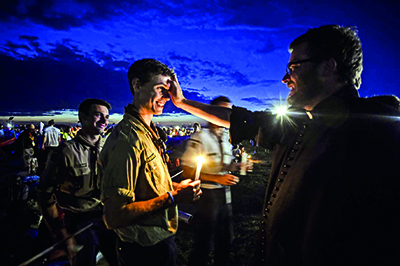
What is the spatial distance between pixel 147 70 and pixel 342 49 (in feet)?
6.31

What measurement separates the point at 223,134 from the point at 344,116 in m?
3.37

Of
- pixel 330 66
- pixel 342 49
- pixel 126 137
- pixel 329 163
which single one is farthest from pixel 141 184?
pixel 342 49

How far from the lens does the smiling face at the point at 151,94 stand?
228cm

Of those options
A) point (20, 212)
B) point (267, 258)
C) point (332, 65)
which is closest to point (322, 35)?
point (332, 65)

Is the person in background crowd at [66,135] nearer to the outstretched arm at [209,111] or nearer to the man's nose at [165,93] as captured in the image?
the man's nose at [165,93]

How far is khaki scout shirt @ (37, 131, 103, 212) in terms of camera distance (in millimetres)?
3057

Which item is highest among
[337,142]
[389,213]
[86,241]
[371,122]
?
[371,122]

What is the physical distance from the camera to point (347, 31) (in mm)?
1306

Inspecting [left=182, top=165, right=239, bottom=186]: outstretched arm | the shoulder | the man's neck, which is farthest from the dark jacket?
the man's neck

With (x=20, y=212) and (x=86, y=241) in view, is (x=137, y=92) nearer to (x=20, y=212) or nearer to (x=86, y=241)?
(x=86, y=241)

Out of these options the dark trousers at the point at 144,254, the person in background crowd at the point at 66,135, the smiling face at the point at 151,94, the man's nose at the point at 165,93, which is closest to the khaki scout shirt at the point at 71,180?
the dark trousers at the point at 144,254

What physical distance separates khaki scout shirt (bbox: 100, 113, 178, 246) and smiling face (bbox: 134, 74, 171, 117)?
0.24 metres

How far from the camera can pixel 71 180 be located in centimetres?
326

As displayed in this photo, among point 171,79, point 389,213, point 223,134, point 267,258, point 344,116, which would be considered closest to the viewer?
point 389,213
